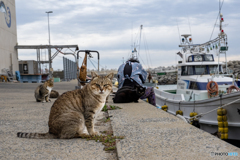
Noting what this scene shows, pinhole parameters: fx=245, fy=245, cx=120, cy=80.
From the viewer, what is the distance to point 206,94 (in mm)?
9672

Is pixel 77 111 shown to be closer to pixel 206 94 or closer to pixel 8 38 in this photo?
pixel 206 94

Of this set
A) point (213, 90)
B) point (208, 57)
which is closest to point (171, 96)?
point (213, 90)

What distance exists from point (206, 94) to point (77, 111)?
23.6ft

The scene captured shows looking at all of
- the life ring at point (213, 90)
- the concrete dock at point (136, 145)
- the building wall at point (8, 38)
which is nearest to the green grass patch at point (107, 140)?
the concrete dock at point (136, 145)

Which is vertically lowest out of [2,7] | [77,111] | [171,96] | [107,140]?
[171,96]

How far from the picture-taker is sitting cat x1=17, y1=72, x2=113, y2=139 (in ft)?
11.7

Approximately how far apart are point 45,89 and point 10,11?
84.8ft

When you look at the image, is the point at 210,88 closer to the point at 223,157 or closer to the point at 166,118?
the point at 166,118

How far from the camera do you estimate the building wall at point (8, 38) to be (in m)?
27.8

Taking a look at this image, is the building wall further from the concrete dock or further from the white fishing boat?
the concrete dock

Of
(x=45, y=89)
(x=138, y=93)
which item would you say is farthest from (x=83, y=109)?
(x=45, y=89)

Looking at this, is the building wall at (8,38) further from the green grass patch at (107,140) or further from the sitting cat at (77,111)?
the green grass patch at (107,140)

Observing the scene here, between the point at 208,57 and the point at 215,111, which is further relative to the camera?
the point at 208,57

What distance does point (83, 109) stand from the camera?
148 inches
